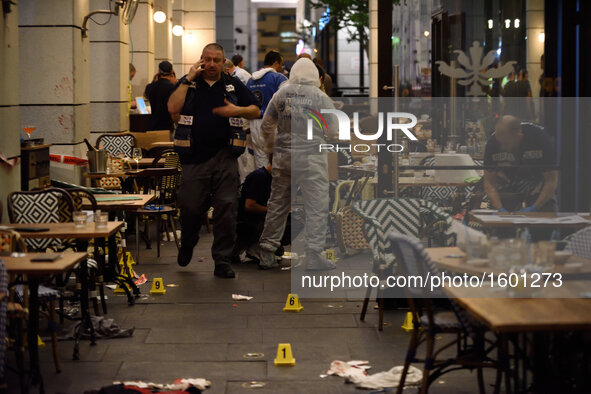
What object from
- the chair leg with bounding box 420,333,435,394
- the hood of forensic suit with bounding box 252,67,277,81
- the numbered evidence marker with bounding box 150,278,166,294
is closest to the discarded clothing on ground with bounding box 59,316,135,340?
the numbered evidence marker with bounding box 150,278,166,294

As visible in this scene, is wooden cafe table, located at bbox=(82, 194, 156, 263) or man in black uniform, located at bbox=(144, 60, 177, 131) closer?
wooden cafe table, located at bbox=(82, 194, 156, 263)

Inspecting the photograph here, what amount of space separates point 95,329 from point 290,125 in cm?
354

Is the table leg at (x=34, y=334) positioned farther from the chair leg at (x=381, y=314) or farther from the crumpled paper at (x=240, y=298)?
the crumpled paper at (x=240, y=298)

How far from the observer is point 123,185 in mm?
12031

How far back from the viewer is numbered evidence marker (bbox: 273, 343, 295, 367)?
654 centimetres

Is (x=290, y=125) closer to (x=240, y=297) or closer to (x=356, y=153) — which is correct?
(x=240, y=297)

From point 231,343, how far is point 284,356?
0.72m

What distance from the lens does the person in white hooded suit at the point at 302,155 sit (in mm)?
10164

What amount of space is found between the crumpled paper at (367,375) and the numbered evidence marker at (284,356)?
27 cm

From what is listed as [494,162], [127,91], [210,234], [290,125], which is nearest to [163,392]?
[494,162]

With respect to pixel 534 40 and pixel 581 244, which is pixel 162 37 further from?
pixel 581 244

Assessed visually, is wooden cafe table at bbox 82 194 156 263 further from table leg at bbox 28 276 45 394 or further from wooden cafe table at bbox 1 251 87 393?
table leg at bbox 28 276 45 394

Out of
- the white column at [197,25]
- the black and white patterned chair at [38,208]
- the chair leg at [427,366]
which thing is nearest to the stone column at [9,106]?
the black and white patterned chair at [38,208]

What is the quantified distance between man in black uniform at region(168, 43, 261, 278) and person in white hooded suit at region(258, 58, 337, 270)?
466mm
